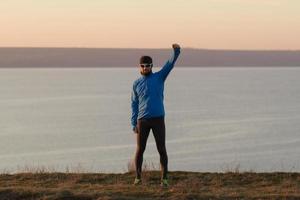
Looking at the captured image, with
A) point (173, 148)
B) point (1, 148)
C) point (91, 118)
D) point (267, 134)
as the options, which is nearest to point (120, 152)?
point (173, 148)

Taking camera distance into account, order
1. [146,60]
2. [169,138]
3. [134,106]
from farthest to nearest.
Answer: [169,138] < [134,106] < [146,60]

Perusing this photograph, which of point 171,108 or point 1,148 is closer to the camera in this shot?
point 1,148

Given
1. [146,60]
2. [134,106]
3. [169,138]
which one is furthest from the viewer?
[169,138]

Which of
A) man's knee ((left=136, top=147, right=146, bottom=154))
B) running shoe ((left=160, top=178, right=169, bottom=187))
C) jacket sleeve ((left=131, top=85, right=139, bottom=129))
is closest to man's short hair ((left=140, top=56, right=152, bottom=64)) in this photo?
jacket sleeve ((left=131, top=85, right=139, bottom=129))

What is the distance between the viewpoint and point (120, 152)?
3688 cm

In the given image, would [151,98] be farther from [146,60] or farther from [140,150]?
[140,150]

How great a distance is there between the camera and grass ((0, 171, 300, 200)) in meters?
9.74

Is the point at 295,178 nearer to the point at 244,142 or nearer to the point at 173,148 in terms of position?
the point at 173,148

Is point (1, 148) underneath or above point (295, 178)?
above

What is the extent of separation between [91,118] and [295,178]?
4760cm

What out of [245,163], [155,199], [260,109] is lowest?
[155,199]

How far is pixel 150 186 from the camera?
35.8 feet

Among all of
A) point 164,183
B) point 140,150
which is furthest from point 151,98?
point 164,183

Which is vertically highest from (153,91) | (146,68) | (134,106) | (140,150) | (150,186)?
(146,68)
